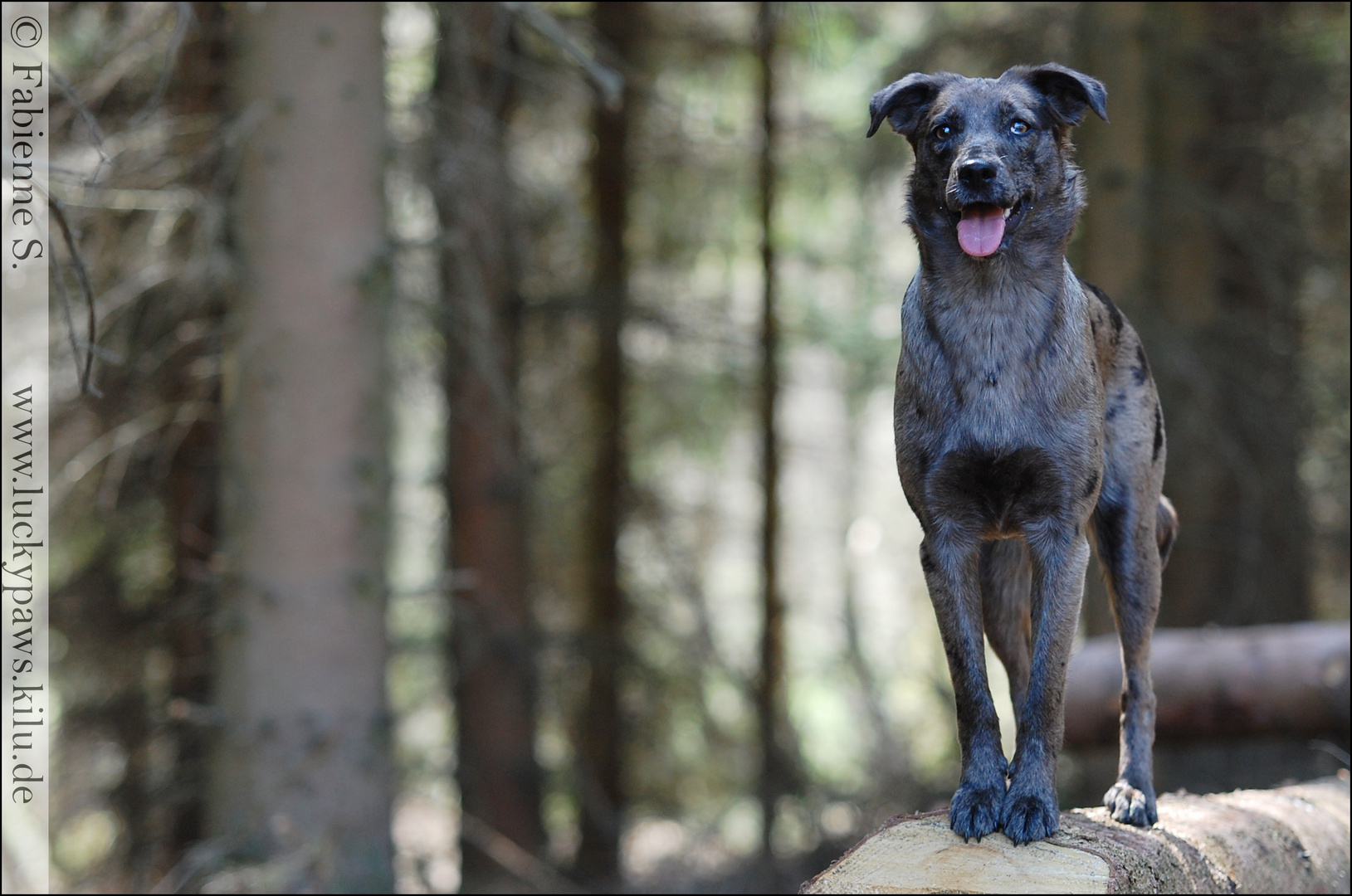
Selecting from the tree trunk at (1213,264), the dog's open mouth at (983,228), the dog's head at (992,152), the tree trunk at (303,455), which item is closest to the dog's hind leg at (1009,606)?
the dog's head at (992,152)

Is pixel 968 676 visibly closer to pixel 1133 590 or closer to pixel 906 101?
pixel 1133 590

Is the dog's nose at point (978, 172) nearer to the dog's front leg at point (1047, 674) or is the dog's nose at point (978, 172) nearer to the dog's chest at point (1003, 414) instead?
the dog's chest at point (1003, 414)

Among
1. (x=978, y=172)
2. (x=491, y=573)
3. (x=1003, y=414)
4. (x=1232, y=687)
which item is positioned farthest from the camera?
(x=491, y=573)

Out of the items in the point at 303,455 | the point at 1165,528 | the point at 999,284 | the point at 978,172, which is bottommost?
the point at 1165,528

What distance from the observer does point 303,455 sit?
6051mm

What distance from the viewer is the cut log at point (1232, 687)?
6488 mm

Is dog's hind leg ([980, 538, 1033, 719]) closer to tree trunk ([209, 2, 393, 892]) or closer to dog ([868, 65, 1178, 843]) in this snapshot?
dog ([868, 65, 1178, 843])

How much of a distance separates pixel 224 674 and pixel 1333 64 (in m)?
9.28

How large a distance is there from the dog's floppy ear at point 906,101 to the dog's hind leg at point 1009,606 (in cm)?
168

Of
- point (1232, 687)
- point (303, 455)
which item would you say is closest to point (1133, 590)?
point (1232, 687)

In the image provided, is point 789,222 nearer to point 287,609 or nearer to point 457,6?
point 457,6

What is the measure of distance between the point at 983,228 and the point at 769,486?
832 centimetres

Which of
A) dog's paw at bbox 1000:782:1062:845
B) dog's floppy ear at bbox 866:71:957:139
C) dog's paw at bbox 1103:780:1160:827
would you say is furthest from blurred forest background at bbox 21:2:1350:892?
dog's paw at bbox 1000:782:1062:845

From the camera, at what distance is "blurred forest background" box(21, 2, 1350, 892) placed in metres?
6.05
